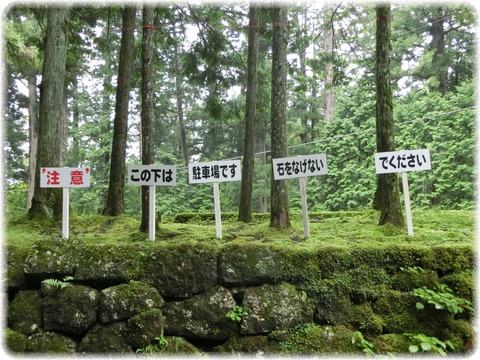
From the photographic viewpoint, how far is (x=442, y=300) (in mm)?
3439

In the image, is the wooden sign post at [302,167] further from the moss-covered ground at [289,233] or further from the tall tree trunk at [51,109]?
the tall tree trunk at [51,109]

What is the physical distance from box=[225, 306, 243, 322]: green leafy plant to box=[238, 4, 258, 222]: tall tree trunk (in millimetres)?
3540

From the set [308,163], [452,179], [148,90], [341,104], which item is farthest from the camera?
[341,104]

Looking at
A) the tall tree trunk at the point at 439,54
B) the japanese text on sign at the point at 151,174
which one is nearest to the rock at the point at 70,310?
the japanese text on sign at the point at 151,174

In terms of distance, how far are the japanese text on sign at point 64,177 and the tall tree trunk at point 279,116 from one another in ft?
8.80

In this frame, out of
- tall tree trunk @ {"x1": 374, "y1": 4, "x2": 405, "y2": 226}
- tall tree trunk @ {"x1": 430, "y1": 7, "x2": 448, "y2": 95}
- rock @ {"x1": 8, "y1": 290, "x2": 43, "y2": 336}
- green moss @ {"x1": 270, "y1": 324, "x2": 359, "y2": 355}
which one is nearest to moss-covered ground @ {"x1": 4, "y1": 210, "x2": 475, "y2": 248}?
tall tree trunk @ {"x1": 374, "y1": 4, "x2": 405, "y2": 226}

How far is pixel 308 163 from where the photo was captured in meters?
4.50

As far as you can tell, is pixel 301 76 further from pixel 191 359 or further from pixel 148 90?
pixel 191 359

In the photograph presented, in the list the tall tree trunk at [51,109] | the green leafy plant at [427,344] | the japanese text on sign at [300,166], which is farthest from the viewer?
the tall tree trunk at [51,109]

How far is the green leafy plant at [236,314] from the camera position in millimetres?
3479

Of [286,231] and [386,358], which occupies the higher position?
[286,231]

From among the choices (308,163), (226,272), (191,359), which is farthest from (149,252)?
(308,163)

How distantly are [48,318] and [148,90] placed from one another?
10.2ft

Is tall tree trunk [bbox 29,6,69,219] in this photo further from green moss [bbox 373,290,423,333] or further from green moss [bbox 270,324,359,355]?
green moss [bbox 373,290,423,333]
